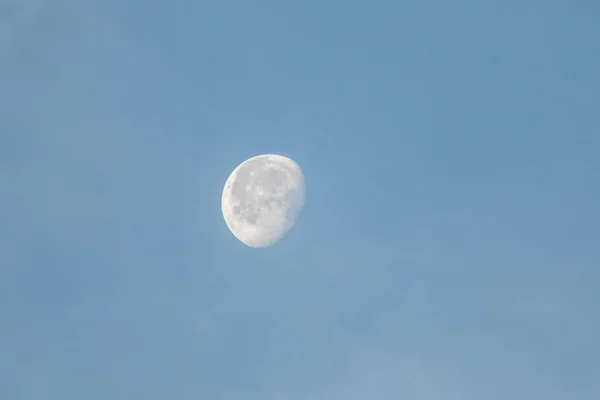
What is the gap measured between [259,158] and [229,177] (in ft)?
5.81

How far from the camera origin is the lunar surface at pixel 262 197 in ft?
138

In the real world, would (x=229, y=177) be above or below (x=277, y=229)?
above

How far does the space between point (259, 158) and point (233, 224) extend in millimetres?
3276

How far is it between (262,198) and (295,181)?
5.52 feet

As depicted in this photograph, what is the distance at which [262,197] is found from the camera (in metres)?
42.3

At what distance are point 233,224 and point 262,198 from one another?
213 centimetres

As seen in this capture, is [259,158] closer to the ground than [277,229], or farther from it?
farther from it

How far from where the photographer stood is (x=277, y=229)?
4200 centimetres

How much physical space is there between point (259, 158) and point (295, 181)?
2141mm

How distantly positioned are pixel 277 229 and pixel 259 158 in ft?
11.8

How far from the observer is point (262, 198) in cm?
4231

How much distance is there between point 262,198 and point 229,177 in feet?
8.09

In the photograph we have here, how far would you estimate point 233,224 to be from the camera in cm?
4341

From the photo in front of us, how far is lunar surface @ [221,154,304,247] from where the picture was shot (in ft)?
138
